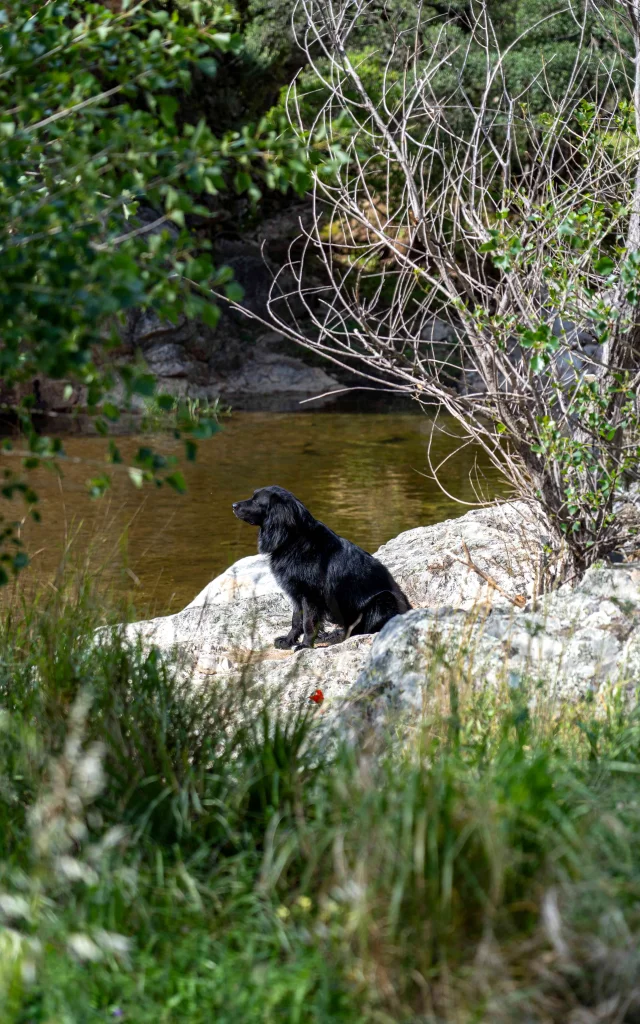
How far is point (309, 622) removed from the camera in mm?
5617

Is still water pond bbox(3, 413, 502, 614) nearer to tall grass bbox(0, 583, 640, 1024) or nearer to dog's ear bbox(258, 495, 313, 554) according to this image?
dog's ear bbox(258, 495, 313, 554)

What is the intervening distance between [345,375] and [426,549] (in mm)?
11409

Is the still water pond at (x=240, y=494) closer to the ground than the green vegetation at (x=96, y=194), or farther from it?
closer to the ground

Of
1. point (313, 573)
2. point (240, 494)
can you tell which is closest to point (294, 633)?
point (313, 573)

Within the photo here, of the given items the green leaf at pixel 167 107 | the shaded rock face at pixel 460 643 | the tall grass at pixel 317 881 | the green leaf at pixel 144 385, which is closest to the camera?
the tall grass at pixel 317 881

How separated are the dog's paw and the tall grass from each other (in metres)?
2.81

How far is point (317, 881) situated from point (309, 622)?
10.9ft

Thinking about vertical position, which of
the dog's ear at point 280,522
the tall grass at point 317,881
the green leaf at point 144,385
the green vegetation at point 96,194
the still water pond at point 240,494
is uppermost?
the green vegetation at point 96,194

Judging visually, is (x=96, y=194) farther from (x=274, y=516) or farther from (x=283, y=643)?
(x=283, y=643)

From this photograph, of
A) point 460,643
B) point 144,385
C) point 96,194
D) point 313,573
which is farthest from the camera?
point 313,573

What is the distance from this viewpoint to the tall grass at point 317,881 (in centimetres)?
190

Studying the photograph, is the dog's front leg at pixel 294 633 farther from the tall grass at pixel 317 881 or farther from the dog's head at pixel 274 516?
the tall grass at pixel 317 881

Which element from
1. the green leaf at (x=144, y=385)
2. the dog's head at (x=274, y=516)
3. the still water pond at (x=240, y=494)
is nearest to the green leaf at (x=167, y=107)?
the green leaf at (x=144, y=385)

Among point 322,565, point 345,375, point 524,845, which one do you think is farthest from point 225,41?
point 345,375
